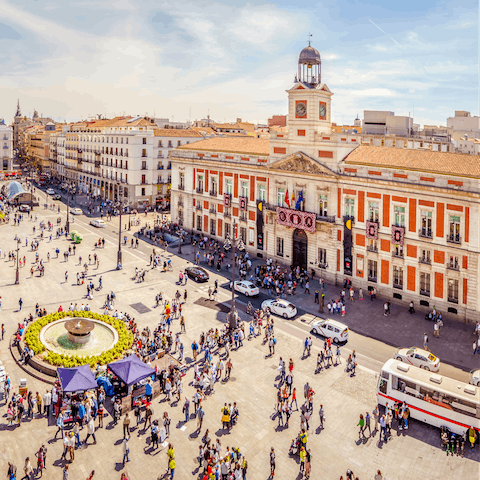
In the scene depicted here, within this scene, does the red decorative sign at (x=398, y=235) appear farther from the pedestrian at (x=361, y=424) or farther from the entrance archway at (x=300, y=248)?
the pedestrian at (x=361, y=424)

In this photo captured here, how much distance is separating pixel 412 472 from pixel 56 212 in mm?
76973

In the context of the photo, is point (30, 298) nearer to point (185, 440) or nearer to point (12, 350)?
point (12, 350)

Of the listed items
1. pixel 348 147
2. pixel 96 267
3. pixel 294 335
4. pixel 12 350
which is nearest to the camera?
pixel 12 350

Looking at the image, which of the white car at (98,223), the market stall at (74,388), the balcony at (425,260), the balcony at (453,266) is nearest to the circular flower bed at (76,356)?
the market stall at (74,388)

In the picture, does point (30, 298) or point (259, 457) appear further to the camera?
point (30, 298)

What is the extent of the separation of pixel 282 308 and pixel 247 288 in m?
5.82

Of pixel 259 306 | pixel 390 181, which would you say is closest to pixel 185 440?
pixel 259 306

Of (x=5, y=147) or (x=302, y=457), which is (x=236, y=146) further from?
(x=5, y=147)

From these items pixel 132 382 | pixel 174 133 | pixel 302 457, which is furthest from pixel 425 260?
pixel 174 133

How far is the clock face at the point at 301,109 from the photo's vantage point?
48562 millimetres

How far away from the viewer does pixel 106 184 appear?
94.4m

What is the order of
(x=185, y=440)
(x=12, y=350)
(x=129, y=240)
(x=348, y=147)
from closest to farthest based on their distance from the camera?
(x=185, y=440)
(x=12, y=350)
(x=348, y=147)
(x=129, y=240)

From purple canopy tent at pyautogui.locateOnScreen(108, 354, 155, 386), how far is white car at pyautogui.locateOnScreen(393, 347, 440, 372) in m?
16.8

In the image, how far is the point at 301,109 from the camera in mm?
48906
